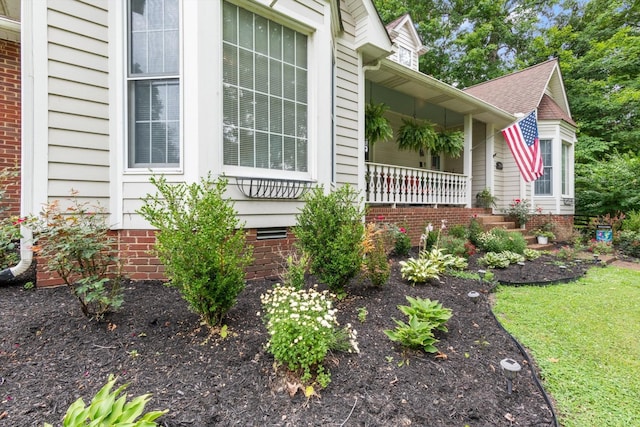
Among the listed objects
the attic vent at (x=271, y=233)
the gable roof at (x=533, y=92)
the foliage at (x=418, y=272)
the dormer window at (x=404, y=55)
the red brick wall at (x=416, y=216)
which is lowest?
the foliage at (x=418, y=272)

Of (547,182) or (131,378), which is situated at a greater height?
(547,182)

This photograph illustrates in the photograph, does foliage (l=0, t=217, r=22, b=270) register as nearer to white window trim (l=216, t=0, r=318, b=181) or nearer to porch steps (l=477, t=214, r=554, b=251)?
white window trim (l=216, t=0, r=318, b=181)

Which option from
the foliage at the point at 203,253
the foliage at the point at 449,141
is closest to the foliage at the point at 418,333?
the foliage at the point at 203,253

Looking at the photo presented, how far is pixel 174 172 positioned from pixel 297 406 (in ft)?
9.22

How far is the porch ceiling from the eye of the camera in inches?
255

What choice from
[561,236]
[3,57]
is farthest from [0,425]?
[561,236]

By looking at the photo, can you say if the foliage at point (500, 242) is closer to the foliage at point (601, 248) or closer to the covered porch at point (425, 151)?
the covered porch at point (425, 151)

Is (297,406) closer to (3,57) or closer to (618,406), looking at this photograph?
(618,406)

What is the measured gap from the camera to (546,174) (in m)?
10.0

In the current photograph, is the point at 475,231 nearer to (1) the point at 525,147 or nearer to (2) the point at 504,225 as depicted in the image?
(2) the point at 504,225

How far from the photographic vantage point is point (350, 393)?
197 centimetres

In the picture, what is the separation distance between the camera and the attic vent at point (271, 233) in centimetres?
408

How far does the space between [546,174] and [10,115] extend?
13.2m

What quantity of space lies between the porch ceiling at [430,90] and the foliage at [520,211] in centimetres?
258
